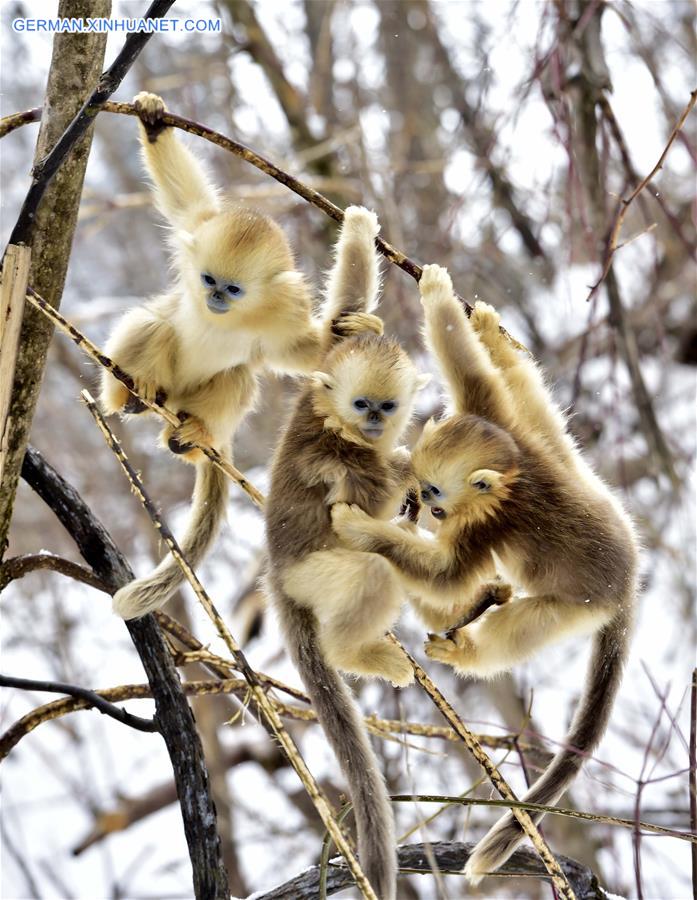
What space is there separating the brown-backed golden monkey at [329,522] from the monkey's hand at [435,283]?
0.63 ft

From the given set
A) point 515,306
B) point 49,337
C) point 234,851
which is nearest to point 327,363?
point 49,337

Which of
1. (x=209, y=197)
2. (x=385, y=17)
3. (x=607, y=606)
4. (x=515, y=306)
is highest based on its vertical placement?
(x=385, y=17)

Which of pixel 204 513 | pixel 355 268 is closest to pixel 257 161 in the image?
pixel 355 268

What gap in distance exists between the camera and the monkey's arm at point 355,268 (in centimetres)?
310

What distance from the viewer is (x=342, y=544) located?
2.79 m

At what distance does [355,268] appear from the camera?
3.16 meters

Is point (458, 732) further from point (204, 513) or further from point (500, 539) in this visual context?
point (204, 513)

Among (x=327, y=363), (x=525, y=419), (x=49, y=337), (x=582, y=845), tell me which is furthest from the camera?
(x=582, y=845)

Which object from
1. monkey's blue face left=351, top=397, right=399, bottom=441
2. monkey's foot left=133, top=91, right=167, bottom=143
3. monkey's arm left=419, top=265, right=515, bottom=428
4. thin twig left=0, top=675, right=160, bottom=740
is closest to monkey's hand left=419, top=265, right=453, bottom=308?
monkey's arm left=419, top=265, right=515, bottom=428

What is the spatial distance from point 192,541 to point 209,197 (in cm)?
131

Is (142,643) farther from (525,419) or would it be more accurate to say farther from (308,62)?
(308,62)

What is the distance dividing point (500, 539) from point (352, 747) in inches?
30.0

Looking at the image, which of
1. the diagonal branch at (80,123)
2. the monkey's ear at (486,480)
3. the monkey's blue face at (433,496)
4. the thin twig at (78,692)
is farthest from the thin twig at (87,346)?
the thin twig at (78,692)

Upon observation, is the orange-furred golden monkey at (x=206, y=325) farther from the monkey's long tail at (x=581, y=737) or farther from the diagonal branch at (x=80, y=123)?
the monkey's long tail at (x=581, y=737)
